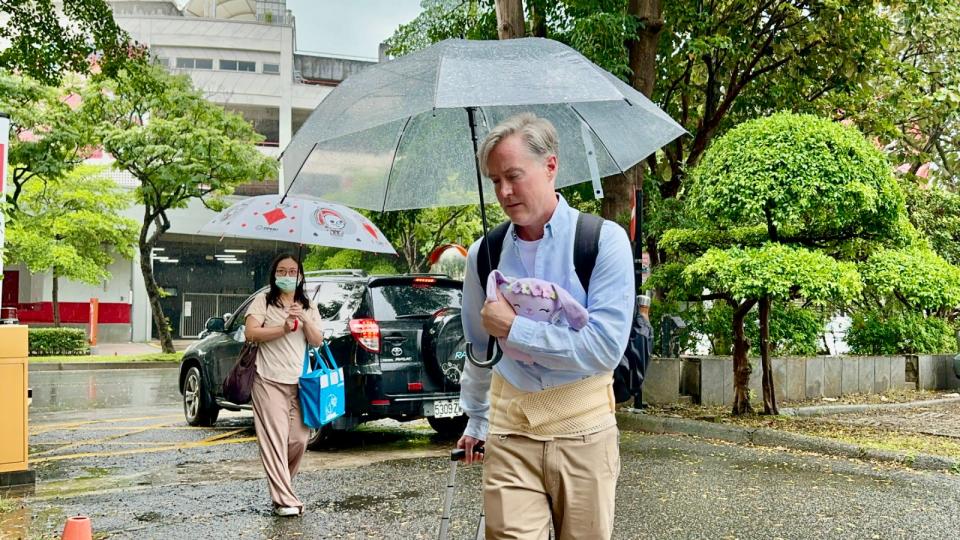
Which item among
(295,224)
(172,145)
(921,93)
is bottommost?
(295,224)

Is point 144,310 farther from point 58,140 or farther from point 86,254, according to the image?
point 58,140

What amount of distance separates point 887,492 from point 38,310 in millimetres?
34749

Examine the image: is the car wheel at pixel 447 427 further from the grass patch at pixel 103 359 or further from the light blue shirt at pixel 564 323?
the grass patch at pixel 103 359

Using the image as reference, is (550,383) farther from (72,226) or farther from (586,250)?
(72,226)

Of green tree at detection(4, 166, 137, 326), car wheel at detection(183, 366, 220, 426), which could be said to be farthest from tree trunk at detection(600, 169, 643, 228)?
green tree at detection(4, 166, 137, 326)

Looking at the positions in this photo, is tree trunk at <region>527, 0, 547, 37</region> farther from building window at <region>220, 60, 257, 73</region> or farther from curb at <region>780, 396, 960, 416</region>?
building window at <region>220, 60, 257, 73</region>

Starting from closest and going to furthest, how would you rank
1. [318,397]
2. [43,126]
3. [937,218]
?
[318,397]
[937,218]
[43,126]

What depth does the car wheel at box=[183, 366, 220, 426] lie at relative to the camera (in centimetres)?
1109

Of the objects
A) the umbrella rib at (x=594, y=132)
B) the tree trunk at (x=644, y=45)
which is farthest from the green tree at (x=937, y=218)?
the umbrella rib at (x=594, y=132)

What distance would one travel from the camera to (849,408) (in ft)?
41.1

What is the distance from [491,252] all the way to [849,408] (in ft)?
36.0

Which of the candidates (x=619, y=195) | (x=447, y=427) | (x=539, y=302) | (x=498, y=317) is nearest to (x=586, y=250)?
(x=539, y=302)

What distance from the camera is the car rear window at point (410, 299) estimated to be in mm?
8891

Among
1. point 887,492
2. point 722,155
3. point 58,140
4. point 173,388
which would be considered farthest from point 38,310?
point 887,492
